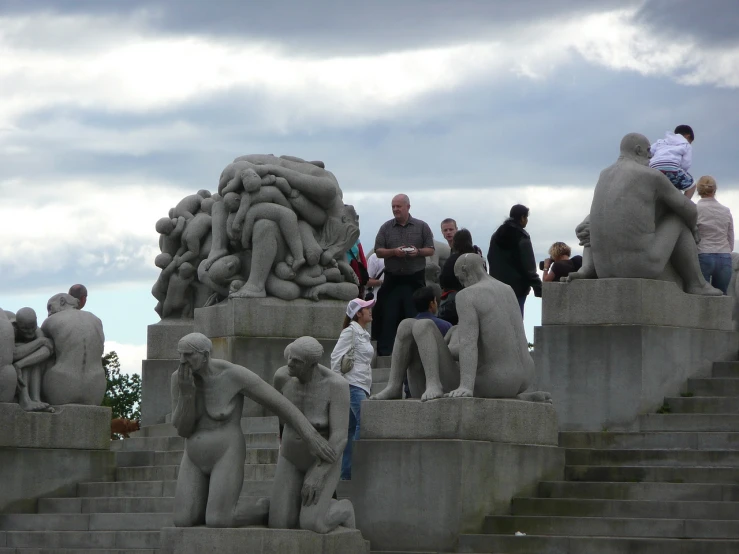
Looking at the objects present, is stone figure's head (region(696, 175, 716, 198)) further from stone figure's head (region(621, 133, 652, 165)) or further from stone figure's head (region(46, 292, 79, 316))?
stone figure's head (region(46, 292, 79, 316))

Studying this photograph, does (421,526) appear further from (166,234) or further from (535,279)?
(166,234)

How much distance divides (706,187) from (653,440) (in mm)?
4010

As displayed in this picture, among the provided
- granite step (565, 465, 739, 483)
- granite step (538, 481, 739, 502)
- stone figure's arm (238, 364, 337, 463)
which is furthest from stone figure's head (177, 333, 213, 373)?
granite step (565, 465, 739, 483)

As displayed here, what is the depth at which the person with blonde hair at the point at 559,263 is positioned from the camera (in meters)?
19.5

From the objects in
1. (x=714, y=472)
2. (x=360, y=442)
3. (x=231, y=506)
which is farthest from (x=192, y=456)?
(x=714, y=472)

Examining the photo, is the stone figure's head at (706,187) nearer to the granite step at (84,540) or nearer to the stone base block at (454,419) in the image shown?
the stone base block at (454,419)

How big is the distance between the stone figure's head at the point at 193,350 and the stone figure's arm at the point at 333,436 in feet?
3.33

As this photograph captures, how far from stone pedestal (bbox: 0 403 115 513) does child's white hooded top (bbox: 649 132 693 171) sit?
6049 mm

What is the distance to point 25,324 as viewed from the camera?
60.6 feet

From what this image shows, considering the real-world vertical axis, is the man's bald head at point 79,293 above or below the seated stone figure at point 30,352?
above

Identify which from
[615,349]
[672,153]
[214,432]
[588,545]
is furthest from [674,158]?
[214,432]

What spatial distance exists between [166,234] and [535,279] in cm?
525

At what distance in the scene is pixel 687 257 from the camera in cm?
1797

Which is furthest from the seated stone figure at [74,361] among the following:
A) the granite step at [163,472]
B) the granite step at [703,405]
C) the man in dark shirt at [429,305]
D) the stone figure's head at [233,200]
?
the granite step at [703,405]
